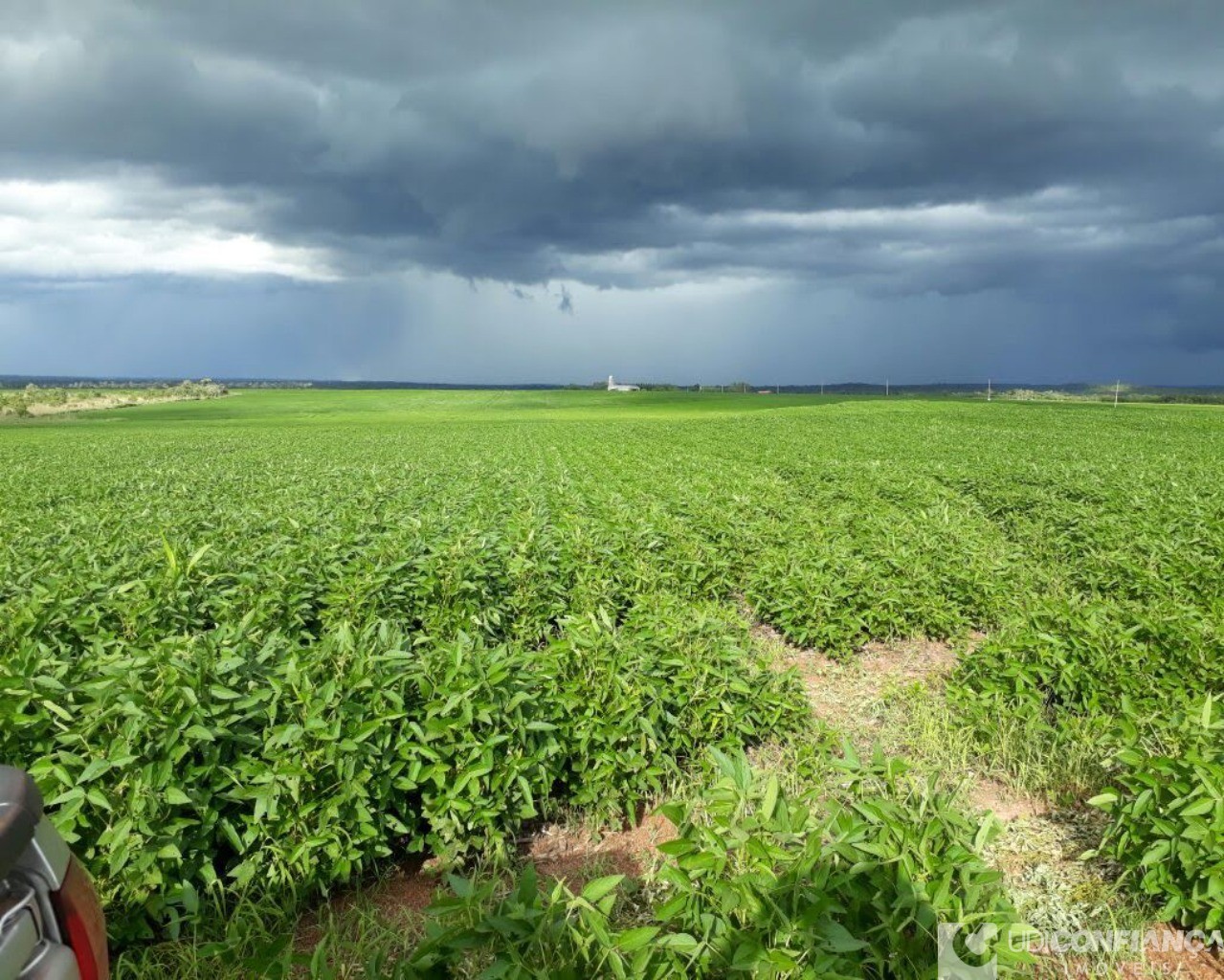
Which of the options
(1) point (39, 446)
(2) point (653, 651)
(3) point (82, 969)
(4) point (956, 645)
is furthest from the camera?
(1) point (39, 446)

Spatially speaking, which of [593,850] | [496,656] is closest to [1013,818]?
[593,850]

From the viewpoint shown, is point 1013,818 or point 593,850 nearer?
point 593,850

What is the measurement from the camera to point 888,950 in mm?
2934

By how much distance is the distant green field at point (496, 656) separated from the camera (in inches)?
149

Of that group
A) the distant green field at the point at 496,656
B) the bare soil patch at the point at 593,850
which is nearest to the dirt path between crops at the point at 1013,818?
the distant green field at the point at 496,656

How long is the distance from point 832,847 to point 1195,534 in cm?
1089

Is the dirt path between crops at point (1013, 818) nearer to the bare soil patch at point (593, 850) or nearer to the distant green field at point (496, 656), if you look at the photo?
the distant green field at point (496, 656)

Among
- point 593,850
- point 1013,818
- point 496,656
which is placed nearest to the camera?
point 496,656

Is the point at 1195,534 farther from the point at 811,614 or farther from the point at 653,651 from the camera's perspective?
the point at 653,651

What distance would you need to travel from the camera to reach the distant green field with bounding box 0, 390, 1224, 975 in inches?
149

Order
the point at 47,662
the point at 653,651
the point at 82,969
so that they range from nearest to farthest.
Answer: the point at 82,969 < the point at 47,662 < the point at 653,651

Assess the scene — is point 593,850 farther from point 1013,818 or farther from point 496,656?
point 1013,818

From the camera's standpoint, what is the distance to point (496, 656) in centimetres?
477

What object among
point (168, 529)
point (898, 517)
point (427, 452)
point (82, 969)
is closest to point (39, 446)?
point (427, 452)
